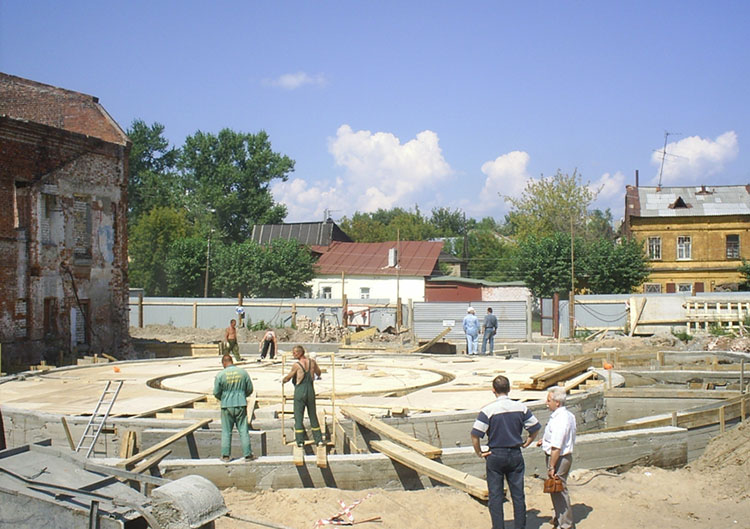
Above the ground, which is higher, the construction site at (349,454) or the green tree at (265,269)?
the green tree at (265,269)

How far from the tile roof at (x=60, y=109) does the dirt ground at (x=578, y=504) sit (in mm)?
21449

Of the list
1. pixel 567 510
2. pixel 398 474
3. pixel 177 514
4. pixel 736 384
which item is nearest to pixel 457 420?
pixel 398 474

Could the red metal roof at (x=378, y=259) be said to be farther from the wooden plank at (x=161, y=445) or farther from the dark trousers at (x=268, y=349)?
the wooden plank at (x=161, y=445)

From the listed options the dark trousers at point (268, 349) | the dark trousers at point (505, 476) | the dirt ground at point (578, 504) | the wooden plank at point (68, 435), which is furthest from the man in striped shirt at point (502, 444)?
the dark trousers at point (268, 349)

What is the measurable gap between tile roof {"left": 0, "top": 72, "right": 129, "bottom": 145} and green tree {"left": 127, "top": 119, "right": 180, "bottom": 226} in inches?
1714

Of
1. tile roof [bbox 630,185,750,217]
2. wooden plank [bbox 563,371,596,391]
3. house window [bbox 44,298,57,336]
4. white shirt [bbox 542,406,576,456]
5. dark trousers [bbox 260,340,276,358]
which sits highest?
tile roof [bbox 630,185,750,217]

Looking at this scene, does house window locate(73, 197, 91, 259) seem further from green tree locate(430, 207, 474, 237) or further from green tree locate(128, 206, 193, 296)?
green tree locate(430, 207, 474, 237)

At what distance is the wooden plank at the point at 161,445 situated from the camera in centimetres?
1022

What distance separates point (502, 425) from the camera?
26.2 ft

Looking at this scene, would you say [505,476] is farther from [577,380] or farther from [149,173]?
[149,173]

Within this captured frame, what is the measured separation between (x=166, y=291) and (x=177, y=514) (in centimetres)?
5105

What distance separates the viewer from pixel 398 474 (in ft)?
35.5

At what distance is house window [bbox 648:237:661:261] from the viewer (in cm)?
4741

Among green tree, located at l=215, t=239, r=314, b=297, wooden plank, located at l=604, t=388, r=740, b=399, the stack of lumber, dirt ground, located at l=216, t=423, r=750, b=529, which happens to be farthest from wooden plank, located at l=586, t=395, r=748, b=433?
green tree, located at l=215, t=239, r=314, b=297
